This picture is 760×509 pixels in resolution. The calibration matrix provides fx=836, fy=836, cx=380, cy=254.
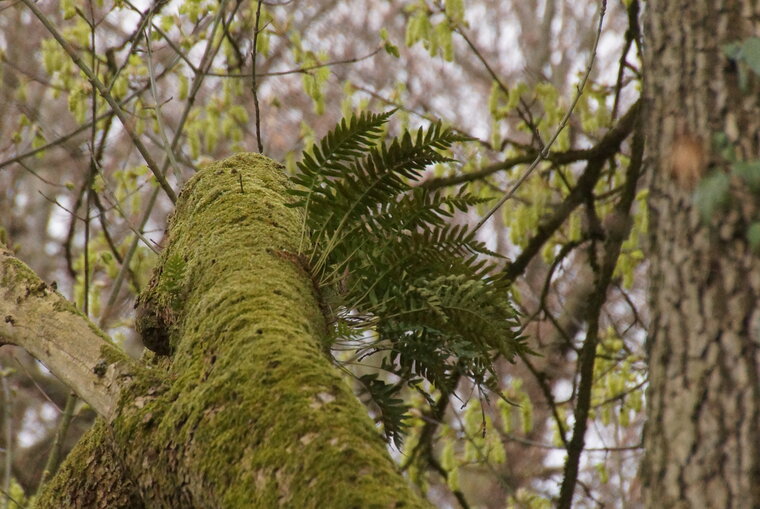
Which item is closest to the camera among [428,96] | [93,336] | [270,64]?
[93,336]

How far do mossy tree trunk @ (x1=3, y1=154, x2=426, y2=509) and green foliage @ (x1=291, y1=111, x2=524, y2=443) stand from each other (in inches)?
4.4

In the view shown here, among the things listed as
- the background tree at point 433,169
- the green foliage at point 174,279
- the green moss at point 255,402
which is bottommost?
the green moss at point 255,402

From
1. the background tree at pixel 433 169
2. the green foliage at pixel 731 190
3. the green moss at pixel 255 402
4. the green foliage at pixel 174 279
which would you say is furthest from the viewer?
→ the background tree at pixel 433 169

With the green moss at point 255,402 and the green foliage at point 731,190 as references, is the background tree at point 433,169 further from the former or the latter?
the green foliage at point 731,190

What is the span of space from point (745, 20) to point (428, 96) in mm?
10194

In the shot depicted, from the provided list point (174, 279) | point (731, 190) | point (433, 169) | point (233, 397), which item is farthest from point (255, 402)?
point (433, 169)

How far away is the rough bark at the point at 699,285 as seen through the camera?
1164 millimetres

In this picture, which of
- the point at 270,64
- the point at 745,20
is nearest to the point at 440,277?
the point at 745,20

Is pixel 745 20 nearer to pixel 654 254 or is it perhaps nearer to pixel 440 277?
pixel 654 254

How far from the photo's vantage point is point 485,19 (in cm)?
1213

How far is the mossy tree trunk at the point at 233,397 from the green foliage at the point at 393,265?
112mm

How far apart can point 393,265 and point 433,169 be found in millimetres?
5823

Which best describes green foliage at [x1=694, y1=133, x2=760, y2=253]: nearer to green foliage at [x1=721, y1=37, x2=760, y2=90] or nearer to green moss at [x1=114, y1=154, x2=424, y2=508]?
green foliage at [x1=721, y1=37, x2=760, y2=90]

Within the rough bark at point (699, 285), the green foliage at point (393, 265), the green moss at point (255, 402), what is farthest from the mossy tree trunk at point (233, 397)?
the rough bark at point (699, 285)
